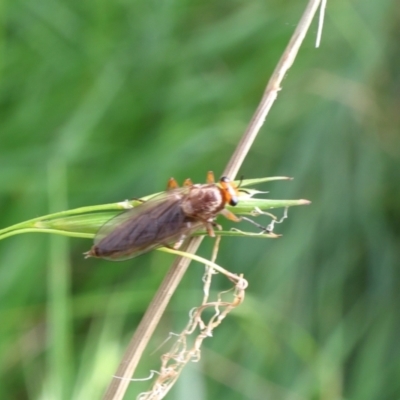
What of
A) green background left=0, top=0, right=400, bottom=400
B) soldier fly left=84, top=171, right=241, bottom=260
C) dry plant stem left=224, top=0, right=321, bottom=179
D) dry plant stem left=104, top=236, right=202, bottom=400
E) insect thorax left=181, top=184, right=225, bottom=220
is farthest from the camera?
green background left=0, top=0, right=400, bottom=400

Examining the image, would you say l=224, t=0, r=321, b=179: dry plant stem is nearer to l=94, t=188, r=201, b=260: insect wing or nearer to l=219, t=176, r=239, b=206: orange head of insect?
l=219, t=176, r=239, b=206: orange head of insect

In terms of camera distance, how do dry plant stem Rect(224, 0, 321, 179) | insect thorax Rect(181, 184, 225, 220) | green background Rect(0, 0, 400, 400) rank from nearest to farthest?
1. dry plant stem Rect(224, 0, 321, 179)
2. insect thorax Rect(181, 184, 225, 220)
3. green background Rect(0, 0, 400, 400)

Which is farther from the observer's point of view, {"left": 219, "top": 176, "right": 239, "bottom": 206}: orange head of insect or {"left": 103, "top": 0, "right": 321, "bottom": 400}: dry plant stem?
{"left": 219, "top": 176, "right": 239, "bottom": 206}: orange head of insect

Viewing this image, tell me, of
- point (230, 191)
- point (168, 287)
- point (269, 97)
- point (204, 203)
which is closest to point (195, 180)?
point (204, 203)

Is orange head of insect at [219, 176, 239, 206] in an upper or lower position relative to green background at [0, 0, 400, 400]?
lower

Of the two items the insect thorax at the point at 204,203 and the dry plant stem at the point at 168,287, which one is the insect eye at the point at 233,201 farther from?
the insect thorax at the point at 204,203

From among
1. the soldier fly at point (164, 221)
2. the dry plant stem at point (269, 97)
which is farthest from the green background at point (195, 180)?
the dry plant stem at point (269, 97)

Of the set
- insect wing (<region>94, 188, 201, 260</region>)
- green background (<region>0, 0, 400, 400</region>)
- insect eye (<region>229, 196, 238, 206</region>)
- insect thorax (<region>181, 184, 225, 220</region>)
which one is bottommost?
insect eye (<region>229, 196, 238, 206</region>)

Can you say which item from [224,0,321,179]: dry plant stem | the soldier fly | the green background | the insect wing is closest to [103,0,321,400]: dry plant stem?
[224,0,321,179]: dry plant stem

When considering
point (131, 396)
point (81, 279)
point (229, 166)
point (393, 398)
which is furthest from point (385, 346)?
point (229, 166)
